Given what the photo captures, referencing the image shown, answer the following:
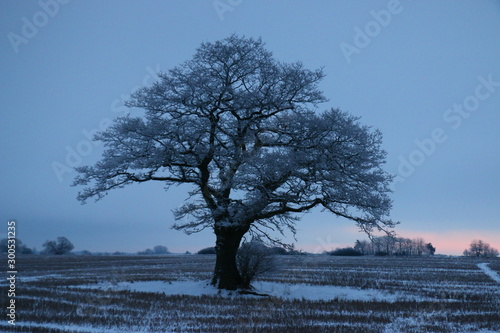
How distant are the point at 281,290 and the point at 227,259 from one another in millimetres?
3250

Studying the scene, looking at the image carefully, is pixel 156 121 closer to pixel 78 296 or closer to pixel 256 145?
pixel 256 145

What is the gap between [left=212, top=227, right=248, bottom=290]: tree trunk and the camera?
72.7 feet

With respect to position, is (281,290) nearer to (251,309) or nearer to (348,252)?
(251,309)

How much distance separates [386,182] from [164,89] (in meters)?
11.0

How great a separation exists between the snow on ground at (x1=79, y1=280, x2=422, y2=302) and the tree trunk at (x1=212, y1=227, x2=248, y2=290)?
1.94 ft

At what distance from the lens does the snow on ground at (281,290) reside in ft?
68.9

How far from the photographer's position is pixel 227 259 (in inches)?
880

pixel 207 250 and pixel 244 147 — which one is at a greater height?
pixel 244 147

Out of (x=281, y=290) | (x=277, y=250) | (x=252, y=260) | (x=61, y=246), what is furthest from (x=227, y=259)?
(x=61, y=246)

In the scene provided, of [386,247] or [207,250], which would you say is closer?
[386,247]

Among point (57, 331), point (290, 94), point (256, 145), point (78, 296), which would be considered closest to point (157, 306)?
point (78, 296)

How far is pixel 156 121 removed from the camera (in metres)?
21.5

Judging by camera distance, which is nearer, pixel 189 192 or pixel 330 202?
pixel 330 202

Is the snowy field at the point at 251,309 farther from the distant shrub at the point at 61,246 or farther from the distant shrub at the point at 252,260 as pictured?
the distant shrub at the point at 61,246
